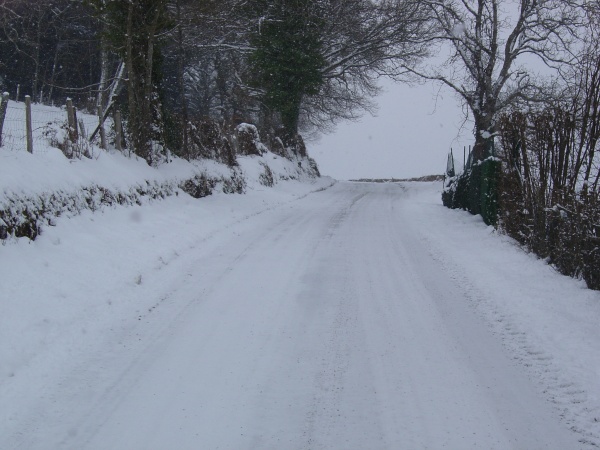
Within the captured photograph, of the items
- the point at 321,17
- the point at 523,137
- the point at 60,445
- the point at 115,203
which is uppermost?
the point at 321,17

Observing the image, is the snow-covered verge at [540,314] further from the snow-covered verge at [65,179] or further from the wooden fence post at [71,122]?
the wooden fence post at [71,122]

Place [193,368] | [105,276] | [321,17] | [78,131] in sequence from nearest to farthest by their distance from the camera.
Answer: [193,368] → [105,276] → [78,131] → [321,17]

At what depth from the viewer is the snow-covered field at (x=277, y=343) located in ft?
11.2

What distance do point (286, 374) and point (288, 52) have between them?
75.7ft

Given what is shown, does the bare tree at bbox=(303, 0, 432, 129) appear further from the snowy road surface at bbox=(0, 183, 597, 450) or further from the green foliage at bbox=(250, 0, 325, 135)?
the snowy road surface at bbox=(0, 183, 597, 450)

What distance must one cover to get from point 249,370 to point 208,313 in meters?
1.49

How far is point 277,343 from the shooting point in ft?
15.5

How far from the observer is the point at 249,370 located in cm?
418

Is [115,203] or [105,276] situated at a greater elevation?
[115,203]

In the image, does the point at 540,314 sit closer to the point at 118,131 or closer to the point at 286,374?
the point at 286,374

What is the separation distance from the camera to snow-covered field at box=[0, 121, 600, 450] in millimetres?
3400

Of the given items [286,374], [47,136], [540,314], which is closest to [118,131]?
[47,136]

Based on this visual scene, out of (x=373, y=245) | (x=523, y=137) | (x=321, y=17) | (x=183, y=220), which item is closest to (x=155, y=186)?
(x=183, y=220)

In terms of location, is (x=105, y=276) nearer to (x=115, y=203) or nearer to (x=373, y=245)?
(x=115, y=203)
